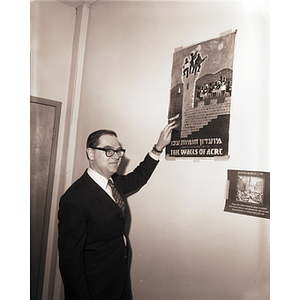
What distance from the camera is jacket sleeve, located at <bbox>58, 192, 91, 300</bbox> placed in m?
1.11

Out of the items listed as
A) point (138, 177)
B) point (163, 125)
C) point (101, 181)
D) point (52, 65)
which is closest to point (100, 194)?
point (101, 181)

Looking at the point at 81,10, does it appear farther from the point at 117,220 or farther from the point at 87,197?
the point at 117,220

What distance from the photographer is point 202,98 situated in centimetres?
115

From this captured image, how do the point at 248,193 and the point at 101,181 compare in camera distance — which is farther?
the point at 101,181

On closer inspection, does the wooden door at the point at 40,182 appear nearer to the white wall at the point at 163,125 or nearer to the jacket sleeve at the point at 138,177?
the white wall at the point at 163,125

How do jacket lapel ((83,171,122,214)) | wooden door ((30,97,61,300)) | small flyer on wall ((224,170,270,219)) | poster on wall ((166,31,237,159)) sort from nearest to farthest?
small flyer on wall ((224,170,270,219))
poster on wall ((166,31,237,159))
jacket lapel ((83,171,122,214))
wooden door ((30,97,61,300))

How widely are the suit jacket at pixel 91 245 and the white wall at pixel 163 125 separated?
0.12 m

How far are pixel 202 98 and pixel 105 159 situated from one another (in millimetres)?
508

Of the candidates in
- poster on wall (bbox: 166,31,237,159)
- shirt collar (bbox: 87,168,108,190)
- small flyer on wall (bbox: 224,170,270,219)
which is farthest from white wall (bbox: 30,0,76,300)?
small flyer on wall (bbox: 224,170,270,219)

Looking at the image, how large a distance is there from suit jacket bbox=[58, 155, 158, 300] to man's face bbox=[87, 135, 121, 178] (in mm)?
64

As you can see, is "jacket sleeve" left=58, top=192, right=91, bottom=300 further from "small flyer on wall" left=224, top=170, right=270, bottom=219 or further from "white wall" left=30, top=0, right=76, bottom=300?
"small flyer on wall" left=224, top=170, right=270, bottom=219

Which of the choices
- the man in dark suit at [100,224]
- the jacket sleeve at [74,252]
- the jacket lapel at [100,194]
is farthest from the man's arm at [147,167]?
the jacket sleeve at [74,252]

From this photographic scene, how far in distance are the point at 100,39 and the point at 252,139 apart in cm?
103

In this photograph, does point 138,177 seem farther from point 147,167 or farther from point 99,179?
point 99,179
